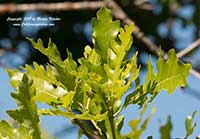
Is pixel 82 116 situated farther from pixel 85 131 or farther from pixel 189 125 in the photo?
pixel 189 125

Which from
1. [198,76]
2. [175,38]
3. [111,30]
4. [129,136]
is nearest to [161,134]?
[129,136]

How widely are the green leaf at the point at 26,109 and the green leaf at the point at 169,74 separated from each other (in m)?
0.16

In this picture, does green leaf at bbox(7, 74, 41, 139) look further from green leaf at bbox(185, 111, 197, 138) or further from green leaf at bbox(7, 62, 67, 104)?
green leaf at bbox(185, 111, 197, 138)

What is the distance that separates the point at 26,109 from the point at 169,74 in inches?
8.0

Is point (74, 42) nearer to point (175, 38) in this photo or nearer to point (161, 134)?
point (175, 38)

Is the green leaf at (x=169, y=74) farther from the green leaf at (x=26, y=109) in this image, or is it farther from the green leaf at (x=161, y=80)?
the green leaf at (x=26, y=109)

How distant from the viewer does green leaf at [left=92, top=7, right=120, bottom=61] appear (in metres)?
0.91

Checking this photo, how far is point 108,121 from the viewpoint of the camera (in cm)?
87

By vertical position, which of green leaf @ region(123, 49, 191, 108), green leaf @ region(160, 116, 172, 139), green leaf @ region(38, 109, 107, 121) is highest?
green leaf @ region(123, 49, 191, 108)

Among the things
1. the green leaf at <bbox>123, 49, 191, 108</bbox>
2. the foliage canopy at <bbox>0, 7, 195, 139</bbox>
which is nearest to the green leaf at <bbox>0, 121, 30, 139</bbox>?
the foliage canopy at <bbox>0, 7, 195, 139</bbox>

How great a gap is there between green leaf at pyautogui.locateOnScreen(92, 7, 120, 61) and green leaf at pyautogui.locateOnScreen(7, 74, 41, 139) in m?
0.12

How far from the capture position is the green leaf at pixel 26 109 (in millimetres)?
848

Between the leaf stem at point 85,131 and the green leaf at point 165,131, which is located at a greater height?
the green leaf at point 165,131

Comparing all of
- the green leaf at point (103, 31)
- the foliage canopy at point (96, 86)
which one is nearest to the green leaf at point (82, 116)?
the foliage canopy at point (96, 86)
